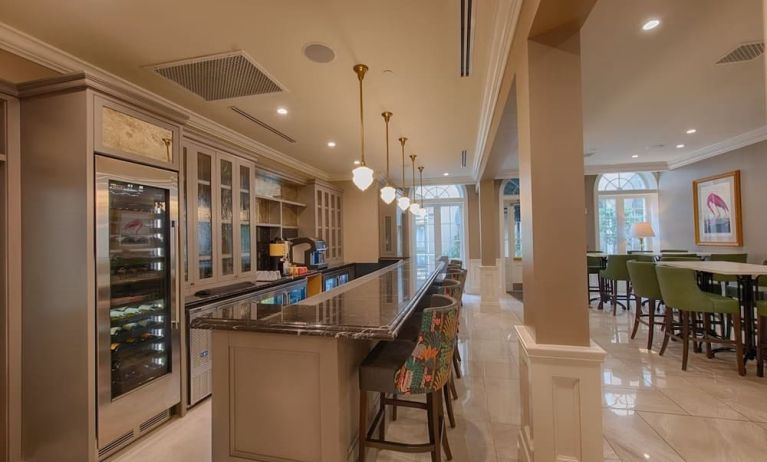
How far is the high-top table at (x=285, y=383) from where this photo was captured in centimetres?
163

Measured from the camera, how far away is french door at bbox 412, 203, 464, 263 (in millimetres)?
8470

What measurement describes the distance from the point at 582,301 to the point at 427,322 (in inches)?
30.0

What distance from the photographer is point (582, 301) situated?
1.58 meters

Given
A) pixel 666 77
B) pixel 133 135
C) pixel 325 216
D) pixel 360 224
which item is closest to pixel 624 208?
pixel 666 77

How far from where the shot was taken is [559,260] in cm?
159

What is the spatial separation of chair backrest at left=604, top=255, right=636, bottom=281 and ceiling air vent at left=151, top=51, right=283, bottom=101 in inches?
226

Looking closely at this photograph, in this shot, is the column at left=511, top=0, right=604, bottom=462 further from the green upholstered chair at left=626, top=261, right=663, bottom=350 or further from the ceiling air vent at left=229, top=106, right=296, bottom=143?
the green upholstered chair at left=626, top=261, right=663, bottom=350

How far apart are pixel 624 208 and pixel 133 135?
29.1 feet

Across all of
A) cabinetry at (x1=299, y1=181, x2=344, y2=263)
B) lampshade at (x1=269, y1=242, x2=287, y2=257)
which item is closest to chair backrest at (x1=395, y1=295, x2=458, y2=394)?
lampshade at (x1=269, y1=242, x2=287, y2=257)

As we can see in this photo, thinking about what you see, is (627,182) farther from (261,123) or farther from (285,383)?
(285,383)

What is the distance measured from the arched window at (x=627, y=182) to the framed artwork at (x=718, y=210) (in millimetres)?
1231

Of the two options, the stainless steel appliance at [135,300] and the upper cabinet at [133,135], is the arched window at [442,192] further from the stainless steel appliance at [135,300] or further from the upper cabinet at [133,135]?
the stainless steel appliance at [135,300]

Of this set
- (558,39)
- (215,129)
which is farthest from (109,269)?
(558,39)

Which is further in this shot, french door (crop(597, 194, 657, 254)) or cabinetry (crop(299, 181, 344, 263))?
french door (crop(597, 194, 657, 254))
